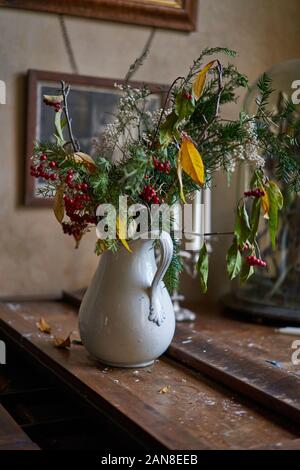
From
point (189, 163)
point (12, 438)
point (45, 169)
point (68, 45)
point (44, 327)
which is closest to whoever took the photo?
point (12, 438)

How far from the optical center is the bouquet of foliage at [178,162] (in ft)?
3.50

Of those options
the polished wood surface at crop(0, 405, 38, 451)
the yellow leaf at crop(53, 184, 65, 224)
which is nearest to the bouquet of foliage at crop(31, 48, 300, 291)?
the yellow leaf at crop(53, 184, 65, 224)

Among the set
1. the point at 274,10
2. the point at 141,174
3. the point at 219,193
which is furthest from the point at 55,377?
the point at 274,10

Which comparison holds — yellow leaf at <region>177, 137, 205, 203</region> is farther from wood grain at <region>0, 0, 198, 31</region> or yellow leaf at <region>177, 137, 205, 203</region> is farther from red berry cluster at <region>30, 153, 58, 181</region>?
wood grain at <region>0, 0, 198, 31</region>

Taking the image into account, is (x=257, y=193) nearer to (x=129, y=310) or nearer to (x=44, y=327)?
(x=129, y=310)

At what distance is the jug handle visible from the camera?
3.77ft

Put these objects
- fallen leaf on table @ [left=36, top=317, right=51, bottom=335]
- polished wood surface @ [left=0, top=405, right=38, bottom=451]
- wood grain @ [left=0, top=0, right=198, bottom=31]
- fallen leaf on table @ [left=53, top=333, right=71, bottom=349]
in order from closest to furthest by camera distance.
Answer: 1. polished wood surface @ [left=0, top=405, right=38, bottom=451]
2. fallen leaf on table @ [left=53, top=333, right=71, bottom=349]
3. fallen leaf on table @ [left=36, top=317, right=51, bottom=335]
4. wood grain @ [left=0, top=0, right=198, bottom=31]

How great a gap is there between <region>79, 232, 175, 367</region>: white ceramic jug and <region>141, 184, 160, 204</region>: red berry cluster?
74 mm

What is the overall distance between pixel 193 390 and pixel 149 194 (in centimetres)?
34

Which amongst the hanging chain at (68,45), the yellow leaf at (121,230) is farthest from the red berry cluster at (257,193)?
the hanging chain at (68,45)

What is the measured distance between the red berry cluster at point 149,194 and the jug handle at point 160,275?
0.07m

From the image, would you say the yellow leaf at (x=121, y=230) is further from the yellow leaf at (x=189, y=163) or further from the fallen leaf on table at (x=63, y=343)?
the fallen leaf on table at (x=63, y=343)

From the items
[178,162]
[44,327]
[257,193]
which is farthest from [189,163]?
[44,327]

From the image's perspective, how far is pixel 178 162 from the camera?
1.04 metres
